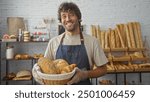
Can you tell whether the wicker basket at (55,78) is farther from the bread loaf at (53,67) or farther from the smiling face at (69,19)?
the smiling face at (69,19)

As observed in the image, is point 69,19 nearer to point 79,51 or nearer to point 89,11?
point 79,51

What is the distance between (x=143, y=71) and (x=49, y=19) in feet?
2.30

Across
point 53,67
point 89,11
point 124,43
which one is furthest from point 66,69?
point 124,43

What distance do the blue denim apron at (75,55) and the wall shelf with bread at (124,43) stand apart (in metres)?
0.84

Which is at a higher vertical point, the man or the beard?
the beard

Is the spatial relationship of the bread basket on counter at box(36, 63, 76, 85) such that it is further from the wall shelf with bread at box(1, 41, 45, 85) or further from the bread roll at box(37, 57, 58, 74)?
the wall shelf with bread at box(1, 41, 45, 85)

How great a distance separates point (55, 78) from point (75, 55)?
189 millimetres

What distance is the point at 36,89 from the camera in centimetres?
64

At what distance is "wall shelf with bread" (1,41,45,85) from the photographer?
1490mm

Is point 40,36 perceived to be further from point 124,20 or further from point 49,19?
point 124,20

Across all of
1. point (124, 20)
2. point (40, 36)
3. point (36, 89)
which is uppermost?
point (124, 20)

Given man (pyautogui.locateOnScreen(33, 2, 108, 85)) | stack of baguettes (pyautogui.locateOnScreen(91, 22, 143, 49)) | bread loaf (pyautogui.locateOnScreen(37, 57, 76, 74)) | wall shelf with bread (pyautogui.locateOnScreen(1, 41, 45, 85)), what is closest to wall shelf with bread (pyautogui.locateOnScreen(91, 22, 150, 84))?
stack of baguettes (pyautogui.locateOnScreen(91, 22, 143, 49))

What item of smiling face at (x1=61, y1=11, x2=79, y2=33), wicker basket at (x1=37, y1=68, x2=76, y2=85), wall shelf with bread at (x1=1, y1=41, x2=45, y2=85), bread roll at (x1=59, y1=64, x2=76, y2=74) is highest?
smiling face at (x1=61, y1=11, x2=79, y2=33)

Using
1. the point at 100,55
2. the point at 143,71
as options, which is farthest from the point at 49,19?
the point at 100,55
